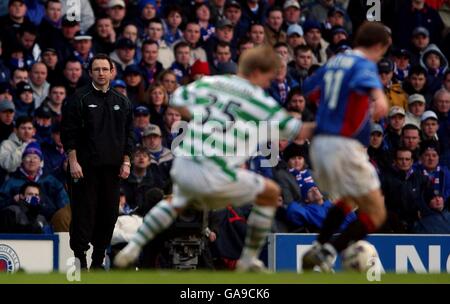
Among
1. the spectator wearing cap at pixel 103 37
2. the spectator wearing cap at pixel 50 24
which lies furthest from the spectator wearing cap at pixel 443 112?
the spectator wearing cap at pixel 50 24

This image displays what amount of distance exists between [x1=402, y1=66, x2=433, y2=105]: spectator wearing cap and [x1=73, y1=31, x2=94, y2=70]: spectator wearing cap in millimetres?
4932

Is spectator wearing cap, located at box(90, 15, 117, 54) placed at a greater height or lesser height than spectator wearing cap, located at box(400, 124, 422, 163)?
greater

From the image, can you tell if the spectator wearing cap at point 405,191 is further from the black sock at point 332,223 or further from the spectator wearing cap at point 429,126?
the black sock at point 332,223

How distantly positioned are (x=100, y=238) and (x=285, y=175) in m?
3.77

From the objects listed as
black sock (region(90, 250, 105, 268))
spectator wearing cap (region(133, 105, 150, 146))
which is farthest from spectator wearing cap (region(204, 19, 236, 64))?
black sock (region(90, 250, 105, 268))

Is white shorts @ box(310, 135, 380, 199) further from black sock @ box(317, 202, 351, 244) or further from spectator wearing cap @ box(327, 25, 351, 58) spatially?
spectator wearing cap @ box(327, 25, 351, 58)

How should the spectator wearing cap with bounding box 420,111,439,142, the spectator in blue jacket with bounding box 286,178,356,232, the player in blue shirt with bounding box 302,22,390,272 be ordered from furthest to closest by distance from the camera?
the spectator wearing cap with bounding box 420,111,439,142 < the spectator in blue jacket with bounding box 286,178,356,232 < the player in blue shirt with bounding box 302,22,390,272

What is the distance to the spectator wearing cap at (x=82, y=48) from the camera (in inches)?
725

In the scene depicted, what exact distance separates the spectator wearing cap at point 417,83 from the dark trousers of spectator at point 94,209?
7.47m

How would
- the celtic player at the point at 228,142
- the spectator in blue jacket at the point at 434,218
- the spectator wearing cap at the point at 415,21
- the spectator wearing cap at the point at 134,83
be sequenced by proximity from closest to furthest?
the celtic player at the point at 228,142, the spectator in blue jacket at the point at 434,218, the spectator wearing cap at the point at 134,83, the spectator wearing cap at the point at 415,21

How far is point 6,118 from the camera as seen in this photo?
17.2 m

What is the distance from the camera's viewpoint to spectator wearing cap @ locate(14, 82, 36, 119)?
17578 millimetres

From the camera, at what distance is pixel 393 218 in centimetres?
Result: 1736
